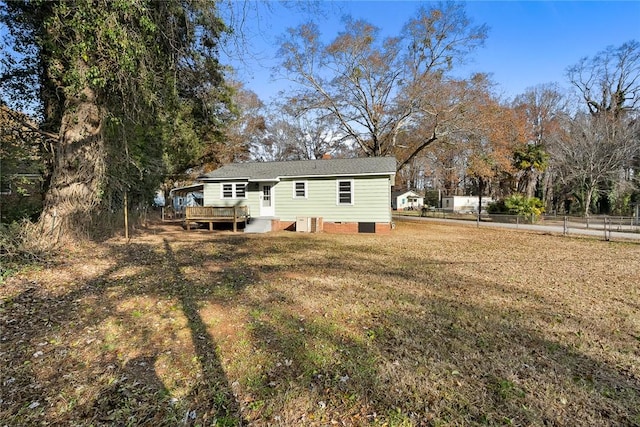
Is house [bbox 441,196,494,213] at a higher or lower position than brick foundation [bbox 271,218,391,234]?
higher

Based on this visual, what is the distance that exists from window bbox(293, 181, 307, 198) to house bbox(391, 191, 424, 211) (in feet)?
115

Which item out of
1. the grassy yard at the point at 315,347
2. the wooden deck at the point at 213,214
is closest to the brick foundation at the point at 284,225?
the wooden deck at the point at 213,214

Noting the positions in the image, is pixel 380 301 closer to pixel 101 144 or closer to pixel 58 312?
pixel 58 312

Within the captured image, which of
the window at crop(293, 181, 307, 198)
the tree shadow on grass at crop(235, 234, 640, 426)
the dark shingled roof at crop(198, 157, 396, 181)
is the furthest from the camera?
the window at crop(293, 181, 307, 198)

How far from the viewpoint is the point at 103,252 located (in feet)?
26.8

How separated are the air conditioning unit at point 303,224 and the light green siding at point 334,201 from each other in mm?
526

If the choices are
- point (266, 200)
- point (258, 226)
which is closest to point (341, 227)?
point (258, 226)

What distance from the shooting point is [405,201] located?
5025 centimetres

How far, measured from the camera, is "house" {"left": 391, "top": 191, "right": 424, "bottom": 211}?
161 feet

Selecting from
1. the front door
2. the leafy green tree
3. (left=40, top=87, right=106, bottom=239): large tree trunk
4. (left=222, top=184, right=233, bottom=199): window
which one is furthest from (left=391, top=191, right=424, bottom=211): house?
(left=40, top=87, right=106, bottom=239): large tree trunk

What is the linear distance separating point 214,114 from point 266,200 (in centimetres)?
482

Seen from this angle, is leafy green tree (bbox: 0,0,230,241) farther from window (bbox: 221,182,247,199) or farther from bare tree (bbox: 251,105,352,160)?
bare tree (bbox: 251,105,352,160)

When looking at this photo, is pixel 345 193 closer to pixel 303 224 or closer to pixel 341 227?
pixel 341 227

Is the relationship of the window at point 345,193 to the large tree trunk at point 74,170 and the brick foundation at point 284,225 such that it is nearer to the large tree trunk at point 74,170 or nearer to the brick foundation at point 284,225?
the brick foundation at point 284,225
